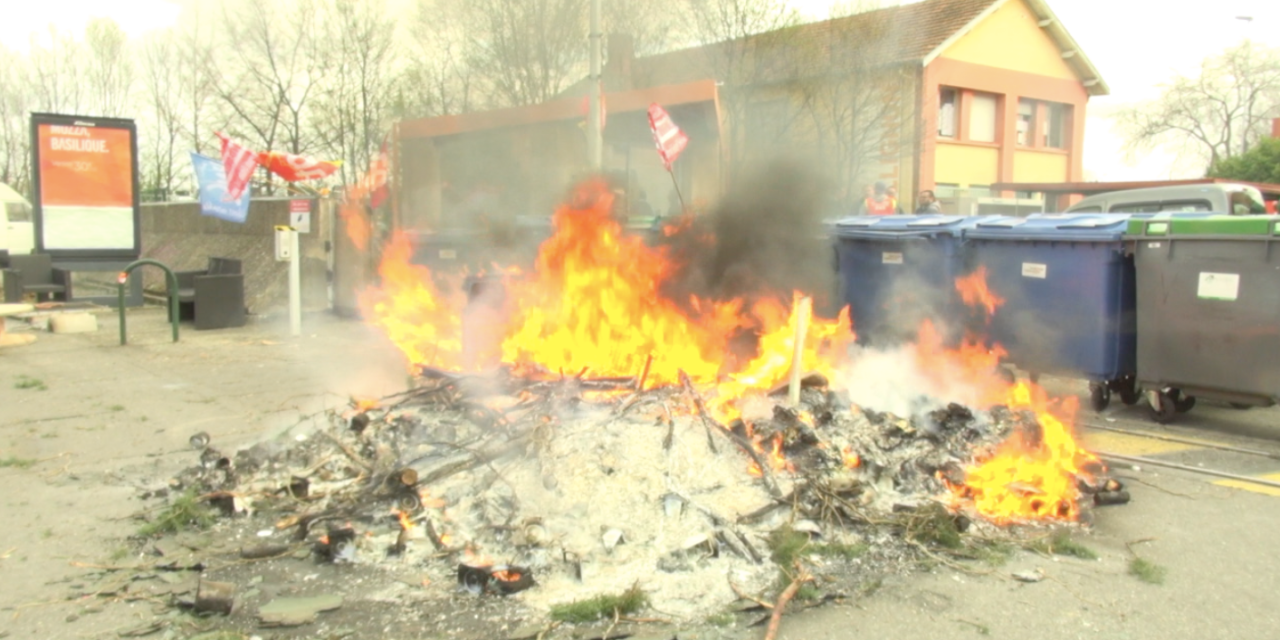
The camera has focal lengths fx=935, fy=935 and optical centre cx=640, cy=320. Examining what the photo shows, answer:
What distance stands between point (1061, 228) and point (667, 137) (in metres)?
4.95

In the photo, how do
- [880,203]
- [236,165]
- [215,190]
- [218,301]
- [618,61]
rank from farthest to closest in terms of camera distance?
1. [215,190]
2. [618,61]
3. [236,165]
4. [218,301]
5. [880,203]

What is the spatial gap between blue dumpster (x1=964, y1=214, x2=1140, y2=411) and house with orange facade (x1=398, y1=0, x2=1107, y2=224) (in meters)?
1.83

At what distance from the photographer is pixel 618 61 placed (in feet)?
48.0

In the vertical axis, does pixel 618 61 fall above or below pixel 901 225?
above

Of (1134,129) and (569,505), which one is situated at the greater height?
(1134,129)

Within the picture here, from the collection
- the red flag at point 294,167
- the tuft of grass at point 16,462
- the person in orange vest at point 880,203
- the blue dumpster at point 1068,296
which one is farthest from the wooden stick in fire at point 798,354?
the red flag at point 294,167

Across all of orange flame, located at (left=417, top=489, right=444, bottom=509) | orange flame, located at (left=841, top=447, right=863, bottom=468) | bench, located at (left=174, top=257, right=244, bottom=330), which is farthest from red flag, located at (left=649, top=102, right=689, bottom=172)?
orange flame, located at (left=417, top=489, right=444, bottom=509)

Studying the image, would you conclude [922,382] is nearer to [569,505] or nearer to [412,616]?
[569,505]

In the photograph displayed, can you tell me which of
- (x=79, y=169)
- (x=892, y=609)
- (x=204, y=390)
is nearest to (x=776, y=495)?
(x=892, y=609)

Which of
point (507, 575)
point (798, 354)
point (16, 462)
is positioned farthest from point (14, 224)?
point (507, 575)

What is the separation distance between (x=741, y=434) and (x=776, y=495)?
22.3 inches

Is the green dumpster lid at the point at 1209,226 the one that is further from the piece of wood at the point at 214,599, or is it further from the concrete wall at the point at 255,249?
the concrete wall at the point at 255,249

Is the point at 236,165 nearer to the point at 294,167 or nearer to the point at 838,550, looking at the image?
the point at 294,167

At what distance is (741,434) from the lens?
541cm
